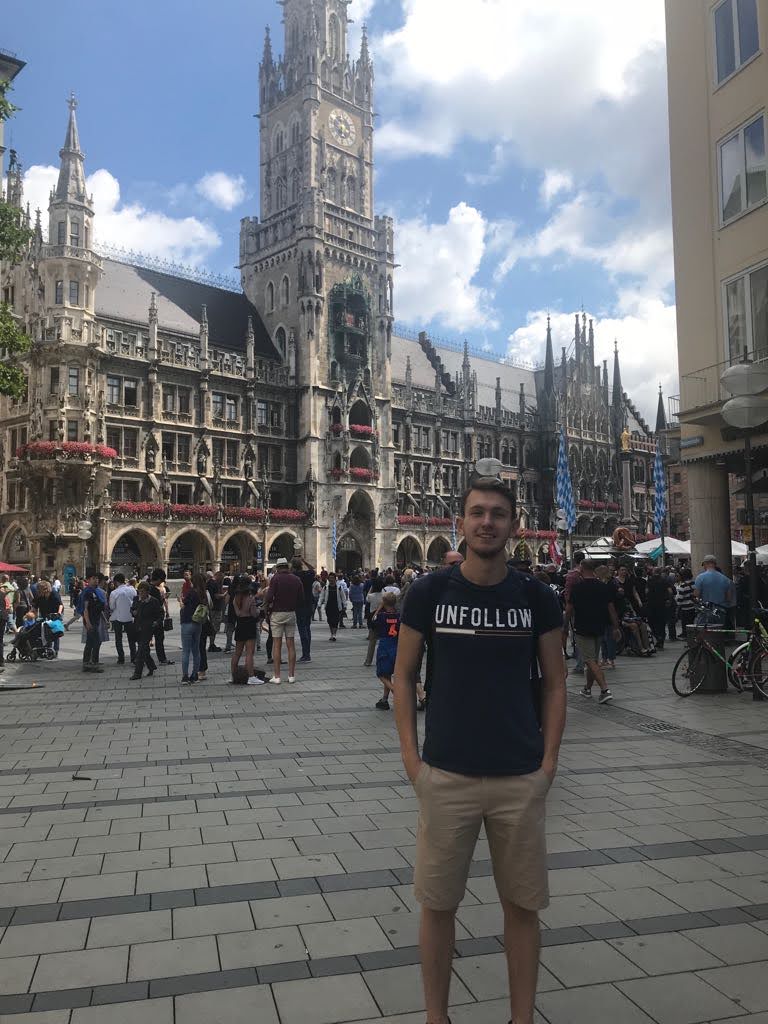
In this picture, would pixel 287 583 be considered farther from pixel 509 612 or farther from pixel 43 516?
pixel 43 516

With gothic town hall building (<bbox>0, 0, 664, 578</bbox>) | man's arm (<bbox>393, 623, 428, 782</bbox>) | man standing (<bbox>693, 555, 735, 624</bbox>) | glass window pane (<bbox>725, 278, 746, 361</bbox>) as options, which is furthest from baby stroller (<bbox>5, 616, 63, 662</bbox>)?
gothic town hall building (<bbox>0, 0, 664, 578</bbox>)

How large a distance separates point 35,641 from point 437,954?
53.8 feet

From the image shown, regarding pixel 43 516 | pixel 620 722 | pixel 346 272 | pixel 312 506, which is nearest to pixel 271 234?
pixel 346 272

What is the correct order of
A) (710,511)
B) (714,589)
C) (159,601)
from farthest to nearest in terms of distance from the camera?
(710,511)
(159,601)
(714,589)

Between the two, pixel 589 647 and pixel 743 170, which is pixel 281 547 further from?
pixel 589 647

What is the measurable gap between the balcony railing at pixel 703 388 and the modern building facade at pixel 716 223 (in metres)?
0.02

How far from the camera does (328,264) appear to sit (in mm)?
57438

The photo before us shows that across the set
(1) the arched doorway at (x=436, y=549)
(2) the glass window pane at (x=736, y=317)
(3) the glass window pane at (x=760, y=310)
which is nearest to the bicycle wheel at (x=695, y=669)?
(3) the glass window pane at (x=760, y=310)

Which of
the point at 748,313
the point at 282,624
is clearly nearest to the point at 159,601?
the point at 282,624

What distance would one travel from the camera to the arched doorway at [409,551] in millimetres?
61447

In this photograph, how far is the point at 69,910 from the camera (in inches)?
176

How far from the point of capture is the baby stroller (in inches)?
688

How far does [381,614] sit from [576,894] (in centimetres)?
741

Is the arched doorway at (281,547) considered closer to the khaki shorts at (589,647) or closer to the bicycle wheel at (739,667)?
the khaki shorts at (589,647)
